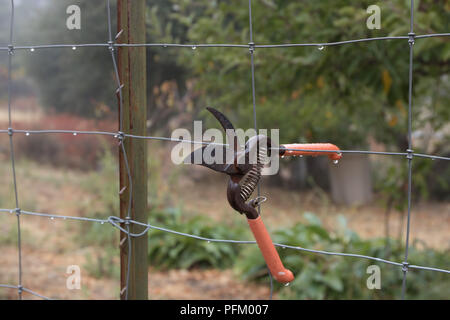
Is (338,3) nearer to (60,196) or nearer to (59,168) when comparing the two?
(60,196)

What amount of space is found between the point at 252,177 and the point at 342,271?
205 centimetres

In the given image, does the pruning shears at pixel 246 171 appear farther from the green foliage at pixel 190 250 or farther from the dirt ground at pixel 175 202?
the green foliage at pixel 190 250

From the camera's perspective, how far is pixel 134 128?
5.14 feet

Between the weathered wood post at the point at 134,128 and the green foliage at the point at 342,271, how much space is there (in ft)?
5.18

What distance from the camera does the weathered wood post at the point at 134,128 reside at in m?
1.54

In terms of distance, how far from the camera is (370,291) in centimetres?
298

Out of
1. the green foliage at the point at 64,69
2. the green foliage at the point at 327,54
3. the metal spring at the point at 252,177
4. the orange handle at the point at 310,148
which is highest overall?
the green foliage at the point at 64,69

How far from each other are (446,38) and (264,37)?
1.11 metres

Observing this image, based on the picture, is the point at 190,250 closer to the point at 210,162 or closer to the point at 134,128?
the point at 134,128

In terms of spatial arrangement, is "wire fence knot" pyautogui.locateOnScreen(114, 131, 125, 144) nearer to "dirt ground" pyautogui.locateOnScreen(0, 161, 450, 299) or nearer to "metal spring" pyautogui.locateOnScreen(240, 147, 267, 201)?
"metal spring" pyautogui.locateOnScreen(240, 147, 267, 201)

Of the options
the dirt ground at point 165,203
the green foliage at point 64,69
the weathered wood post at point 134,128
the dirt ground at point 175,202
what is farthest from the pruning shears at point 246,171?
the green foliage at point 64,69

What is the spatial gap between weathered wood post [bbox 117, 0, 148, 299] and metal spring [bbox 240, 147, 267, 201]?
0.44 m

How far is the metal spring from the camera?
1.28 meters

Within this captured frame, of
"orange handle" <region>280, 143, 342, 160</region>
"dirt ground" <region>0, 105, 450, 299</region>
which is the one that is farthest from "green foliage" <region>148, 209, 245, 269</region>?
"orange handle" <region>280, 143, 342, 160</region>
